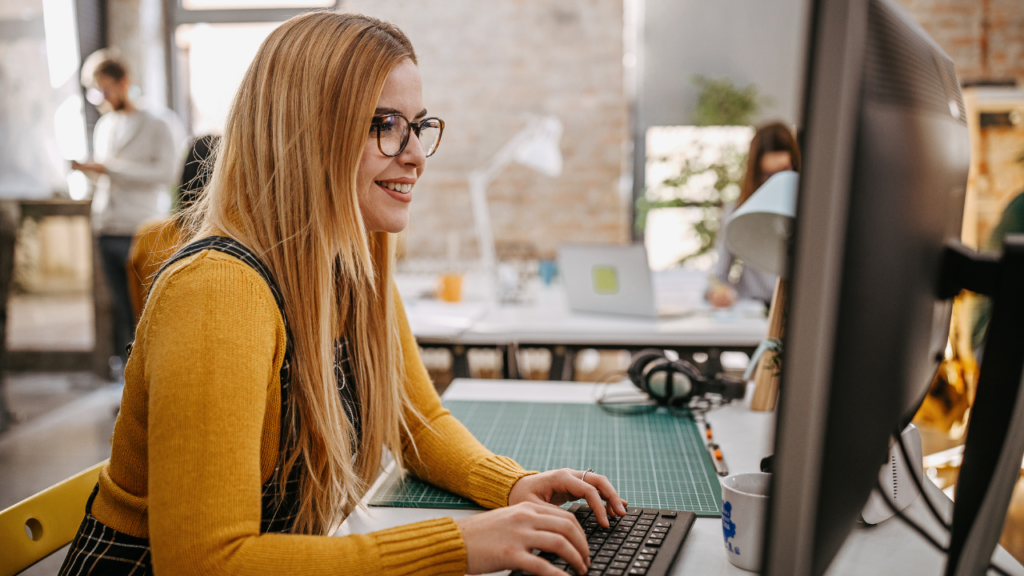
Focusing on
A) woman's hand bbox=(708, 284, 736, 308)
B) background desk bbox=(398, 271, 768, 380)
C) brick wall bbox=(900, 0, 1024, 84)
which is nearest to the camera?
background desk bbox=(398, 271, 768, 380)

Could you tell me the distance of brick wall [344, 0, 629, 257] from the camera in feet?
13.7

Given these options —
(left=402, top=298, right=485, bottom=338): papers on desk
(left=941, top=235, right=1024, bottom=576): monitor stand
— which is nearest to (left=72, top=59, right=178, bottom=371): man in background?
(left=402, top=298, right=485, bottom=338): papers on desk

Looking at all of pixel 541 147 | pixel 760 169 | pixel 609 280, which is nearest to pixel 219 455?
pixel 609 280

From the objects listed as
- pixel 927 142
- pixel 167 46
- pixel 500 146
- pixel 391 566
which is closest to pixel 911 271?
pixel 927 142

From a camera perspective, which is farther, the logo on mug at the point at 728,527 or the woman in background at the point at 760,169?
the woman in background at the point at 760,169

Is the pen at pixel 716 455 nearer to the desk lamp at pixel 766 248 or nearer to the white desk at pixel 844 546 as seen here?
the white desk at pixel 844 546

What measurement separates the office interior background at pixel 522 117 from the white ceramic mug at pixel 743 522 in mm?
3012

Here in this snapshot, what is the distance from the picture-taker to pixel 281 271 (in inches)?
29.5

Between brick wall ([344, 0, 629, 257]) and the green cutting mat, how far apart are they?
2.97 meters

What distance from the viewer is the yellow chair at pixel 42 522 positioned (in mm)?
792

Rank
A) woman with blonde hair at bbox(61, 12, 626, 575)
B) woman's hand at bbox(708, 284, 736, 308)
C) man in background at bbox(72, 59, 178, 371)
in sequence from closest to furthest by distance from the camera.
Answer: woman with blonde hair at bbox(61, 12, 626, 575) → woman's hand at bbox(708, 284, 736, 308) → man in background at bbox(72, 59, 178, 371)

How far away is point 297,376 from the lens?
0.76 metres

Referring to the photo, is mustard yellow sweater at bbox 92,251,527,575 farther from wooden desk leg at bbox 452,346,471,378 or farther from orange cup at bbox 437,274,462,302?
orange cup at bbox 437,274,462,302

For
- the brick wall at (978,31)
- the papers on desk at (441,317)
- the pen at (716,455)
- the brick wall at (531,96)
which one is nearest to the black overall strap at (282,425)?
the pen at (716,455)
